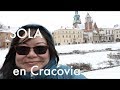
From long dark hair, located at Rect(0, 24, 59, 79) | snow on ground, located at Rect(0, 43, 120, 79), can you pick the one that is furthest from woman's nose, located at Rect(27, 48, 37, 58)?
snow on ground, located at Rect(0, 43, 120, 79)

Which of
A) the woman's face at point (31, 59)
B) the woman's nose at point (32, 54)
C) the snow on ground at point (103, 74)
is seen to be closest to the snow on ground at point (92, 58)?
the snow on ground at point (103, 74)

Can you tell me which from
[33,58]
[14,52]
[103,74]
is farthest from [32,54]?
[103,74]

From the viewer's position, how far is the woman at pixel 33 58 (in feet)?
21.9

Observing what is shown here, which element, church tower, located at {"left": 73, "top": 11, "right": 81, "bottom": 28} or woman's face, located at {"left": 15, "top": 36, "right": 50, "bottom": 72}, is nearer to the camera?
woman's face, located at {"left": 15, "top": 36, "right": 50, "bottom": 72}

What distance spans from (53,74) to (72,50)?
43 centimetres

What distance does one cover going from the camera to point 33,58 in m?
6.69

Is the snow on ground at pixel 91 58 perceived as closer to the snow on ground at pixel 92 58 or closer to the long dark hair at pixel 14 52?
the snow on ground at pixel 92 58

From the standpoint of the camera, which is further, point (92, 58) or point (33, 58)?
point (92, 58)

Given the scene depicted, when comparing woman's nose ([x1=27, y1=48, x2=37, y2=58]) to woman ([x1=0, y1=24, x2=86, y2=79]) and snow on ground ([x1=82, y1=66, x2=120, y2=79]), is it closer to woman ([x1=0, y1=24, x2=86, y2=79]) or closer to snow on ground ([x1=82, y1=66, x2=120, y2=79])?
woman ([x1=0, y1=24, x2=86, y2=79])

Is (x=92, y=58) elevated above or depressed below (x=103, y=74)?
above

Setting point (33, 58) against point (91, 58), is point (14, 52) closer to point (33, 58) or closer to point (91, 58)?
point (33, 58)

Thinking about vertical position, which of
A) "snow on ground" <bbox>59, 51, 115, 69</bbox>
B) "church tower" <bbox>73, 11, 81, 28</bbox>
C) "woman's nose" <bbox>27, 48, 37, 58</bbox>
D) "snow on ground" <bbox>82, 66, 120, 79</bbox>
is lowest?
"snow on ground" <bbox>82, 66, 120, 79</bbox>

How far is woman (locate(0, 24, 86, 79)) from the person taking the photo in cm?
669
